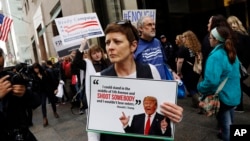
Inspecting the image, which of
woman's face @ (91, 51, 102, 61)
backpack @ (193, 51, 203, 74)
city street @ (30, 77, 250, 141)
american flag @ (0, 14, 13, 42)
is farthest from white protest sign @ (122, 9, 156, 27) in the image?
american flag @ (0, 14, 13, 42)

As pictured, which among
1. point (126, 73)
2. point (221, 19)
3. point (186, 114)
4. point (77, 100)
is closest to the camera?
point (126, 73)

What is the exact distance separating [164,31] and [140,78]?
1108cm

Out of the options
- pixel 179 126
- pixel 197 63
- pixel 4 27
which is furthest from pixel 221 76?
pixel 4 27

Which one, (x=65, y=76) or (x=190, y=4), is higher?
(x=190, y=4)

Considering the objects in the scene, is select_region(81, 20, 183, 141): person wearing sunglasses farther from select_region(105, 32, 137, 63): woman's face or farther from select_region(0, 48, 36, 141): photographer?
select_region(0, 48, 36, 141): photographer

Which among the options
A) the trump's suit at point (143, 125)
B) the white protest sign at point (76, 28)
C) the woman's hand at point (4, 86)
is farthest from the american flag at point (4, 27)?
the trump's suit at point (143, 125)

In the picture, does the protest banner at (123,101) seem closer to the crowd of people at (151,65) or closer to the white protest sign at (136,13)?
the crowd of people at (151,65)

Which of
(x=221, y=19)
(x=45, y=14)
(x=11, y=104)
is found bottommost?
(x=11, y=104)

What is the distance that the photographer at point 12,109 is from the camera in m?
2.43

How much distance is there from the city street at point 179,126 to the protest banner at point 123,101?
2.99 metres

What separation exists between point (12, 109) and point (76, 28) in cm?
328

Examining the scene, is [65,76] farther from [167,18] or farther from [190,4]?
[190,4]

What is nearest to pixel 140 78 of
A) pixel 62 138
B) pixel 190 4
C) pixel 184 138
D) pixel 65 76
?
pixel 184 138

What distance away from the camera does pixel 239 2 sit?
10.8 meters
